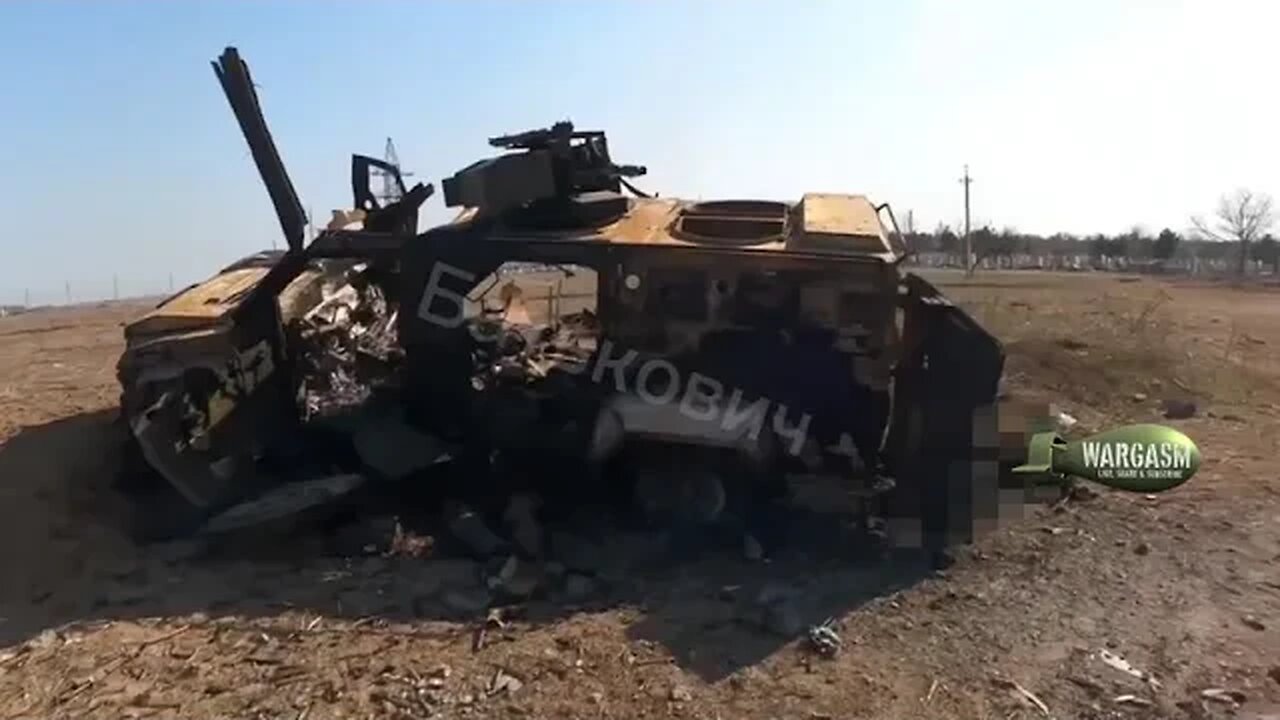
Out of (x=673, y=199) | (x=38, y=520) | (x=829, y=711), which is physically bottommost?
(x=829, y=711)

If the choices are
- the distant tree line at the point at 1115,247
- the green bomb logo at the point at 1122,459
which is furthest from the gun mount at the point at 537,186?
the distant tree line at the point at 1115,247

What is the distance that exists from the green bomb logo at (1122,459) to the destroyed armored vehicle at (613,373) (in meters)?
0.93

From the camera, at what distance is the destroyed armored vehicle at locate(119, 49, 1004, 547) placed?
250 inches

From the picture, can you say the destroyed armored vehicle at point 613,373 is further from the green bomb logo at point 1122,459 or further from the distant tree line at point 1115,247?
the distant tree line at point 1115,247

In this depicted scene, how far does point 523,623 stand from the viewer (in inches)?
211

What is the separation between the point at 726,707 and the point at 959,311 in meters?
2.82

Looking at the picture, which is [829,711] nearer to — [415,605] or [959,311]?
[415,605]

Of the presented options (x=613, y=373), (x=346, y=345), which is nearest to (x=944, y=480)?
(x=613, y=373)

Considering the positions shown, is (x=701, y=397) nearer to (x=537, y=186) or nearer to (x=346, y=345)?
(x=537, y=186)

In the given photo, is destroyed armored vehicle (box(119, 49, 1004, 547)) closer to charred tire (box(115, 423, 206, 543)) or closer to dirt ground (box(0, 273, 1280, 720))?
charred tire (box(115, 423, 206, 543))

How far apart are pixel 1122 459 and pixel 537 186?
4241 millimetres

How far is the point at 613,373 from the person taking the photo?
22.0ft

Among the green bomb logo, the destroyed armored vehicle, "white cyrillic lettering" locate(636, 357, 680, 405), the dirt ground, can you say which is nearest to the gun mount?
the destroyed armored vehicle

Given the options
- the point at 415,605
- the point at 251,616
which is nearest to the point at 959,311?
the point at 415,605
